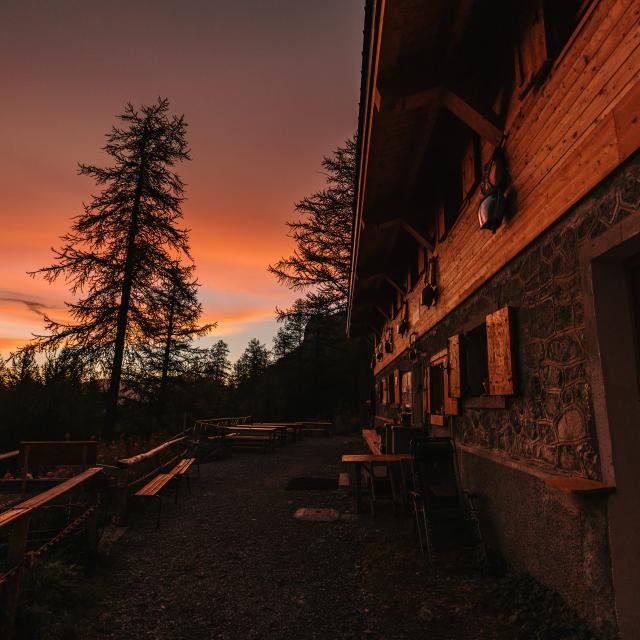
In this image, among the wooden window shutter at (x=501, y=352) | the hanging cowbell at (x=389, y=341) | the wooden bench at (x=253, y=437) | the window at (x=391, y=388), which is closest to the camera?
the wooden window shutter at (x=501, y=352)

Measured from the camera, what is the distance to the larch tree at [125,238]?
603 inches

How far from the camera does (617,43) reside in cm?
288

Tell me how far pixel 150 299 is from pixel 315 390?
17479mm

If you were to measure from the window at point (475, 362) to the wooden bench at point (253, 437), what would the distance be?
10307mm

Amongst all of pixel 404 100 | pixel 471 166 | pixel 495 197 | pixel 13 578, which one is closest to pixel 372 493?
pixel 495 197

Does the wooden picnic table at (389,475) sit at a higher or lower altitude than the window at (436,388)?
lower

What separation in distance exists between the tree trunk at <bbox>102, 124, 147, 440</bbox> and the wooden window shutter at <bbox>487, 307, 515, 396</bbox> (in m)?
13.0

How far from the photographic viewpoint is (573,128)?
11.1ft

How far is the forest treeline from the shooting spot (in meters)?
11.8

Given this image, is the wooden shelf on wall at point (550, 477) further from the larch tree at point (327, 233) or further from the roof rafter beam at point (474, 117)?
the larch tree at point (327, 233)

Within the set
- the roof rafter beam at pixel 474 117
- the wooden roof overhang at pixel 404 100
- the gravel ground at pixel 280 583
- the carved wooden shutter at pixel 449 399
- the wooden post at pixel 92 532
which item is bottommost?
the gravel ground at pixel 280 583

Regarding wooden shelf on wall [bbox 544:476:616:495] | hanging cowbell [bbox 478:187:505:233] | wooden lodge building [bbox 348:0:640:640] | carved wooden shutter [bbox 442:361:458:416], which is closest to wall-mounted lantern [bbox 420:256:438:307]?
wooden lodge building [bbox 348:0:640:640]

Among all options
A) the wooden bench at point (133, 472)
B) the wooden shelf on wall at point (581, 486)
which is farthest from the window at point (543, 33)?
the wooden bench at point (133, 472)

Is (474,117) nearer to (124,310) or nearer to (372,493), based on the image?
(372,493)
